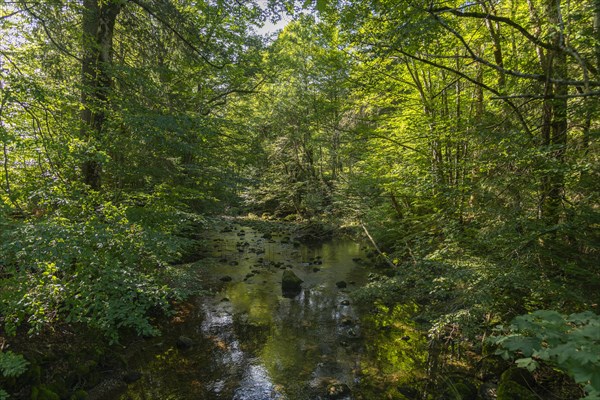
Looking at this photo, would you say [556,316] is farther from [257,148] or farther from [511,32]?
[257,148]

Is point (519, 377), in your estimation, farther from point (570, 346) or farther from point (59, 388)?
point (59, 388)

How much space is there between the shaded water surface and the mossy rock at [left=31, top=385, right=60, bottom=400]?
37.8 inches

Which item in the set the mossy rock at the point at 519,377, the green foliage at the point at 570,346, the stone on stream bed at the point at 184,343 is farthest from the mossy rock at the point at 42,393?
the mossy rock at the point at 519,377

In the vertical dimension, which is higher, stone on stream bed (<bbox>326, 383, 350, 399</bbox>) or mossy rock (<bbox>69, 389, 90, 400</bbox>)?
mossy rock (<bbox>69, 389, 90, 400</bbox>)

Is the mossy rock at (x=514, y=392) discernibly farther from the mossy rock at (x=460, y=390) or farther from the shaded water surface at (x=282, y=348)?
the shaded water surface at (x=282, y=348)

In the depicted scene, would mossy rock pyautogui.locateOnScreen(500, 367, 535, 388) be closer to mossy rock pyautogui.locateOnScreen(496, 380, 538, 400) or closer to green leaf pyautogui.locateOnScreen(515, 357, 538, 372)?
mossy rock pyautogui.locateOnScreen(496, 380, 538, 400)

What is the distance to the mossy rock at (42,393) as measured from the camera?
438 centimetres

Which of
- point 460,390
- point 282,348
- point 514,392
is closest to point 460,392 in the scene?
point 460,390

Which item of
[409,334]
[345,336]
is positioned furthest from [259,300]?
Answer: [409,334]

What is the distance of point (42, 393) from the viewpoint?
4.46 metres

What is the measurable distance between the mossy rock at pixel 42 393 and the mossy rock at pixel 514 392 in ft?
20.9

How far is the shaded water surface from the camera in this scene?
5.41m

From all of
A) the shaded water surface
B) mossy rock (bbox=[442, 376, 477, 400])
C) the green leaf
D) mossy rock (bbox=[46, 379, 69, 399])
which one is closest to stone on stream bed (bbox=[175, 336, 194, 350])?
the shaded water surface

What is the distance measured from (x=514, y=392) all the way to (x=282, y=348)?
4149 mm
